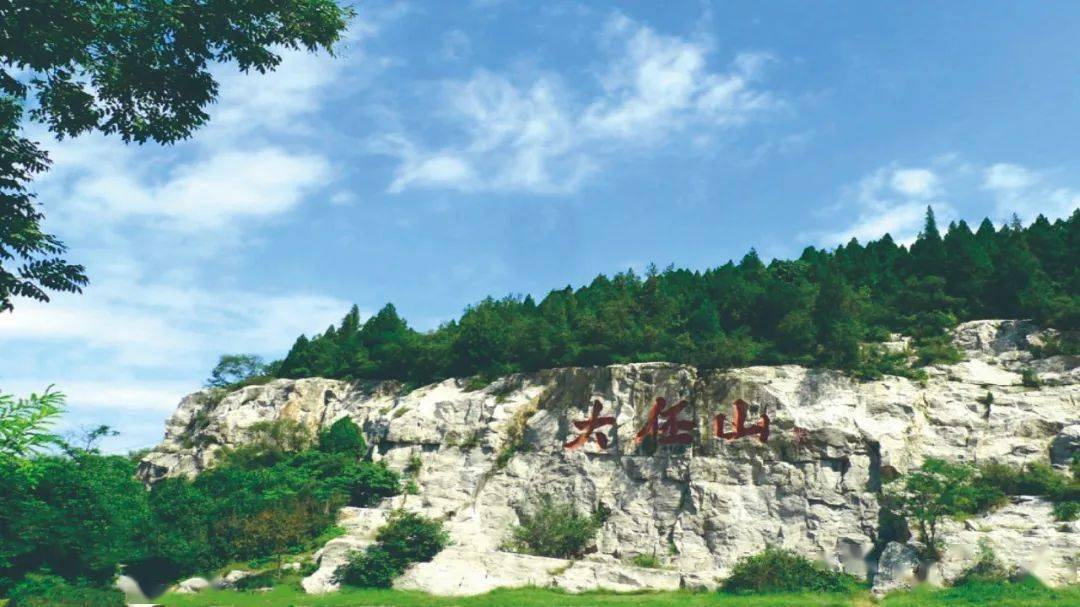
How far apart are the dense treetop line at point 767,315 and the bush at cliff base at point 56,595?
22.9 meters

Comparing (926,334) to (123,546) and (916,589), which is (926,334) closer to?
(916,589)

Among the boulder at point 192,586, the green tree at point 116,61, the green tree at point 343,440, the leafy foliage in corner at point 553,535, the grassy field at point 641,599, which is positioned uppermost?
the green tree at point 116,61

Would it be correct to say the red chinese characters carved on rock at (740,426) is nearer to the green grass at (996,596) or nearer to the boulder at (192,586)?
the green grass at (996,596)

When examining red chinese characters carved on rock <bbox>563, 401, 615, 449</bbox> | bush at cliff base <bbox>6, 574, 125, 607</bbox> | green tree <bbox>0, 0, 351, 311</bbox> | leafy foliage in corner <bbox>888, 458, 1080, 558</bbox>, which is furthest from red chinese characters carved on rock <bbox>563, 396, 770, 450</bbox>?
green tree <bbox>0, 0, 351, 311</bbox>

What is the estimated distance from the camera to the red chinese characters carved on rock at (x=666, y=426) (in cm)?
3941

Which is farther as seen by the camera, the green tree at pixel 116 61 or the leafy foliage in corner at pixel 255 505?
the leafy foliage in corner at pixel 255 505

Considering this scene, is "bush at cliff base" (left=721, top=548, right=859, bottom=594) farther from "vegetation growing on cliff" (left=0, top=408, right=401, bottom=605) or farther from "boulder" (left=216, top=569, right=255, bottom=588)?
"boulder" (left=216, top=569, right=255, bottom=588)

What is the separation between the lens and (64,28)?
9.38 meters

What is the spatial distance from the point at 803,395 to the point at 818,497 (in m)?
5.13

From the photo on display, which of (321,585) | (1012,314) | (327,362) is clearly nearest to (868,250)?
(1012,314)

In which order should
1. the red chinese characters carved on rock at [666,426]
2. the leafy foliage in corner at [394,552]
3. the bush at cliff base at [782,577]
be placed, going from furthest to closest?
the red chinese characters carved on rock at [666,426], the leafy foliage in corner at [394,552], the bush at cliff base at [782,577]

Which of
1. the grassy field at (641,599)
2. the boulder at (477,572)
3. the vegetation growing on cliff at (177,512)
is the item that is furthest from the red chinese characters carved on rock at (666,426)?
the vegetation growing on cliff at (177,512)

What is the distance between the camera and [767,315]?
150ft

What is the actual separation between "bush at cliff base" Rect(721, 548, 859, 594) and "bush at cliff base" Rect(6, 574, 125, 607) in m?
22.1
